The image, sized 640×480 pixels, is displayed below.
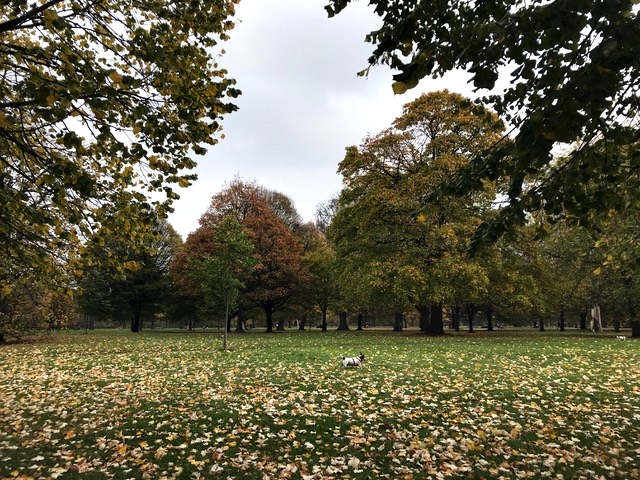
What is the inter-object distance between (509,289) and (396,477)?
21804mm

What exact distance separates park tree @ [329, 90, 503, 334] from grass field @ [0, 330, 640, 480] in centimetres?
1129

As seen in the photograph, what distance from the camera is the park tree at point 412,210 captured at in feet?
74.7

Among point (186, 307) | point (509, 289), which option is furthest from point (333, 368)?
point (186, 307)

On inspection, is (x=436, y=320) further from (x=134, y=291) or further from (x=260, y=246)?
(x=134, y=291)

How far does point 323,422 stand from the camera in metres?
6.36

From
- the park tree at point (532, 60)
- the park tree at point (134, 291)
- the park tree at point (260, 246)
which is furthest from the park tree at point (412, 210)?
the park tree at point (134, 291)

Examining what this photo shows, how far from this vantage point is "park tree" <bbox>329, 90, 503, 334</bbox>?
74.7ft

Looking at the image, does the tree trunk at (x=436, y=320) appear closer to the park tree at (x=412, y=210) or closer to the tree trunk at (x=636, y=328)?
the park tree at (x=412, y=210)

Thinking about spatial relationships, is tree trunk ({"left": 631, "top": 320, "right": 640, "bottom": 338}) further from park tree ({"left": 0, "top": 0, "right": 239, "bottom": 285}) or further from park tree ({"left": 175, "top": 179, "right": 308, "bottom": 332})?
park tree ({"left": 0, "top": 0, "right": 239, "bottom": 285})

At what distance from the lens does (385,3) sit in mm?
4320

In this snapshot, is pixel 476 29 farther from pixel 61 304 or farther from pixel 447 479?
pixel 61 304

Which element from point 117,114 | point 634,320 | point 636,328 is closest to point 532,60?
point 117,114

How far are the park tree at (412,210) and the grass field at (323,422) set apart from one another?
11.3 metres

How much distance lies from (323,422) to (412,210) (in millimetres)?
A: 19047
